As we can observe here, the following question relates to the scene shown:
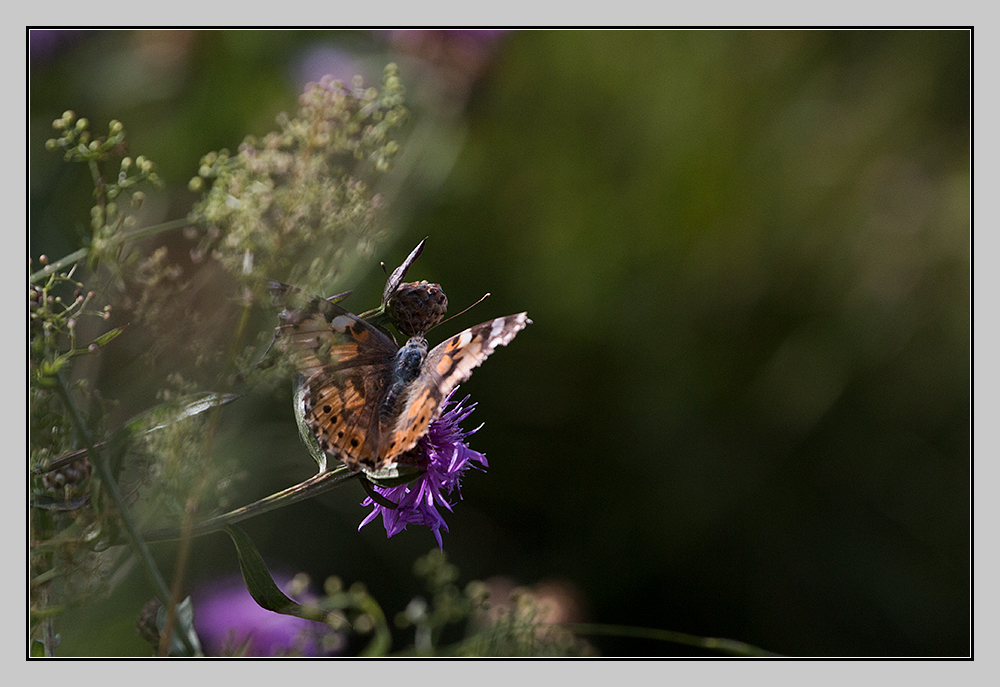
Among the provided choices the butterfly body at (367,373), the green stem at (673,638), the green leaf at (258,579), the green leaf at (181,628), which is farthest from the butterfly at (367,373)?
the green stem at (673,638)

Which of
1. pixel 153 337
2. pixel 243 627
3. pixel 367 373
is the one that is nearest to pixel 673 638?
pixel 243 627

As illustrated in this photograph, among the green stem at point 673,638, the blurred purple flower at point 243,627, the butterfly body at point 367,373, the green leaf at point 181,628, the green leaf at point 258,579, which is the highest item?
the butterfly body at point 367,373

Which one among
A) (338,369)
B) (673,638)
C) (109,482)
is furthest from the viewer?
(673,638)

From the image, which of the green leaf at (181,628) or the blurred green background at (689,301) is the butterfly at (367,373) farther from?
the blurred green background at (689,301)

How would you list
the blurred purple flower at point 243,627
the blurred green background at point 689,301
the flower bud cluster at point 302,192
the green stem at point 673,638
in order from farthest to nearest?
1. the blurred green background at point 689,301
2. the green stem at point 673,638
3. the blurred purple flower at point 243,627
4. the flower bud cluster at point 302,192

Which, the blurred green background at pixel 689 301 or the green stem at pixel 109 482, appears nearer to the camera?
the green stem at pixel 109 482

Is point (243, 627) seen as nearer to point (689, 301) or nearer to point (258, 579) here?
point (258, 579)

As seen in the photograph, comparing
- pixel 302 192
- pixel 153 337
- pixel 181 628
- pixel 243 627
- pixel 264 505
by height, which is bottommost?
pixel 243 627

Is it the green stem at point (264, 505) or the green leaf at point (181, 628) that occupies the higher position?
the green stem at point (264, 505)

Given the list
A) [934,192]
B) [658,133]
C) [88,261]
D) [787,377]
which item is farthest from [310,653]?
[934,192]
